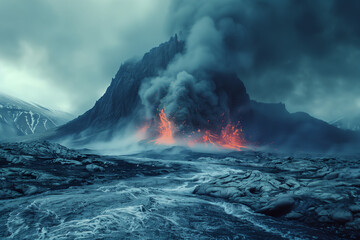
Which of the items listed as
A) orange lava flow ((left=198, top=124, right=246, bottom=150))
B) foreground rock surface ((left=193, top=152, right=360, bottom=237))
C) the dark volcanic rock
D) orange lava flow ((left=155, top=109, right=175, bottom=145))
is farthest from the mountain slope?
the dark volcanic rock

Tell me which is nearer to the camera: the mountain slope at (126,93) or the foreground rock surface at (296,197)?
the foreground rock surface at (296,197)

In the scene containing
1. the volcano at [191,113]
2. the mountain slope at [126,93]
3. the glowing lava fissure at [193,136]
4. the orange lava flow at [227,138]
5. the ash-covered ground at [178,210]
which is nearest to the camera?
the ash-covered ground at [178,210]

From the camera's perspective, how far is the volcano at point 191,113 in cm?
10206

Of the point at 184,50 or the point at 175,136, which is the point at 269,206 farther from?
the point at 184,50

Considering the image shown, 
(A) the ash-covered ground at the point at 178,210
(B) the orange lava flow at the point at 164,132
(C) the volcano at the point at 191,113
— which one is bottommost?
(A) the ash-covered ground at the point at 178,210

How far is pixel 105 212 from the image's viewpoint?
1295cm

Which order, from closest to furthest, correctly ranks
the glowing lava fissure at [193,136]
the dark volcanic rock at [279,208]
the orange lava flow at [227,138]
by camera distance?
the dark volcanic rock at [279,208]
the glowing lava fissure at [193,136]
the orange lava flow at [227,138]

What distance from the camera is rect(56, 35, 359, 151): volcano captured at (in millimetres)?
102062

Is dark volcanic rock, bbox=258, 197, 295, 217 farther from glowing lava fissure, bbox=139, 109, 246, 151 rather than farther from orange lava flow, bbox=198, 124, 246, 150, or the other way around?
orange lava flow, bbox=198, 124, 246, 150

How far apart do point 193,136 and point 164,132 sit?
18.3m

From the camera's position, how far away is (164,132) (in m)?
105

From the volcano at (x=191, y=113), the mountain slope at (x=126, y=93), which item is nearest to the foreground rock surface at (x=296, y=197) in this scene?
the volcano at (x=191, y=113)

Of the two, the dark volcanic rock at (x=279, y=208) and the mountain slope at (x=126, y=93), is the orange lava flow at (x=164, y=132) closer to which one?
the mountain slope at (x=126, y=93)

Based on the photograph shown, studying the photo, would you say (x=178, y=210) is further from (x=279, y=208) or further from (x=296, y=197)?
(x=296, y=197)
